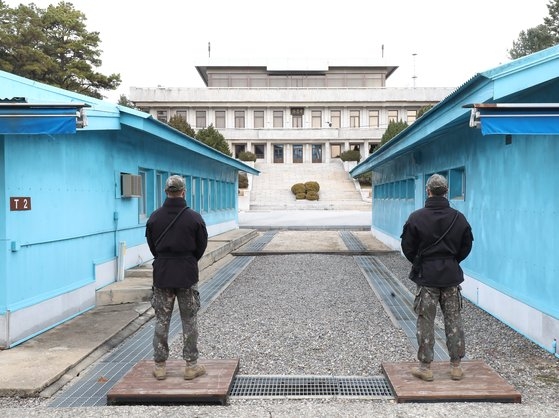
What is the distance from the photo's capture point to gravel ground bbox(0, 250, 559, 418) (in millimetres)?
4258

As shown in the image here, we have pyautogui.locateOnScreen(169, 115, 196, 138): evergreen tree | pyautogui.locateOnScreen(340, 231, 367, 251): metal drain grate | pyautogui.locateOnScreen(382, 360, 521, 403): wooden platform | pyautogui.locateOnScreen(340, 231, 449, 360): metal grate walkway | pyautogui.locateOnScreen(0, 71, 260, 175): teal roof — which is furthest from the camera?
pyautogui.locateOnScreen(169, 115, 196, 138): evergreen tree

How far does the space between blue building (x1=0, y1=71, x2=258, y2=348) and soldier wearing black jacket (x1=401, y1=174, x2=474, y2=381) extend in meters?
3.60

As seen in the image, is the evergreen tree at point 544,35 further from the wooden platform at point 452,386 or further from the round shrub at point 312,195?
the wooden platform at point 452,386

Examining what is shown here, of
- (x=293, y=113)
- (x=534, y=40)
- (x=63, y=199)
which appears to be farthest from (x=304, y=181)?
(x=63, y=199)

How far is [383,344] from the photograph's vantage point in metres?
6.34

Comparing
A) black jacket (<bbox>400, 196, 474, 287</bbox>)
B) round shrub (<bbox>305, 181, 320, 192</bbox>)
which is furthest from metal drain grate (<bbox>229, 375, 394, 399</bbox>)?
round shrub (<bbox>305, 181, 320, 192</bbox>)

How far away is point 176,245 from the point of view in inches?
186

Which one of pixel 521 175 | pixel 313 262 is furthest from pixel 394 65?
pixel 521 175

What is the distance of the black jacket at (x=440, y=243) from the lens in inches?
182

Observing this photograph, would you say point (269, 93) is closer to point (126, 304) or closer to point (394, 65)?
point (394, 65)

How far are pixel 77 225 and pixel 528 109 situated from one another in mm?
6326

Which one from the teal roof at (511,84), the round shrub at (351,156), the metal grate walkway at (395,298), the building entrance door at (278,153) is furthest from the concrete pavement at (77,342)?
the building entrance door at (278,153)

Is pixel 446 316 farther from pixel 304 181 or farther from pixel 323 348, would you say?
pixel 304 181

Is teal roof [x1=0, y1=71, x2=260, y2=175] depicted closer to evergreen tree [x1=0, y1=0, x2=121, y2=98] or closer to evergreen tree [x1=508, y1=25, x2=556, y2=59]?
evergreen tree [x1=0, y1=0, x2=121, y2=98]
